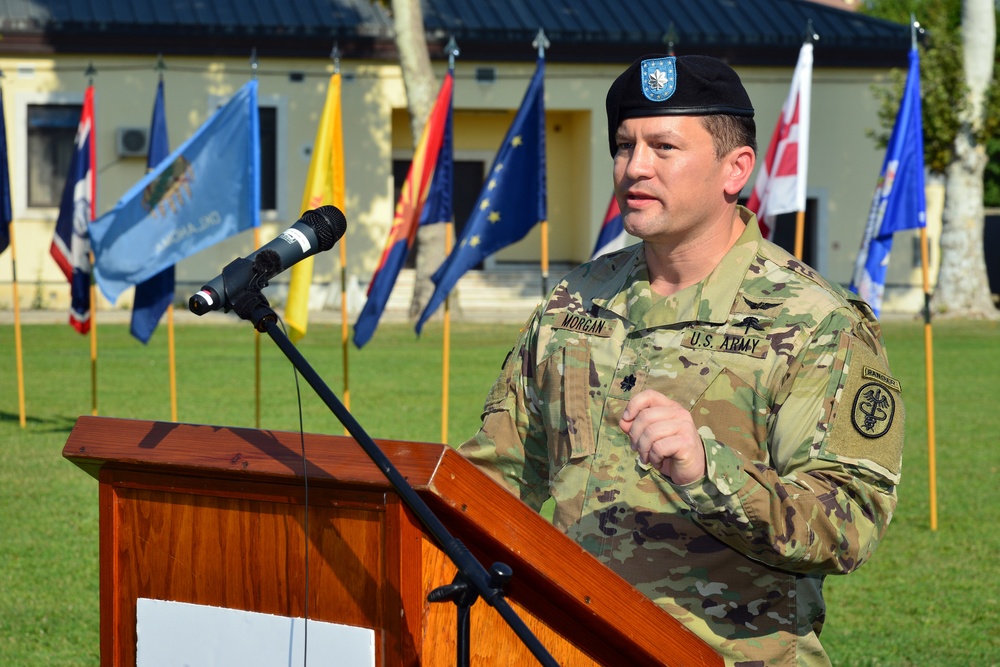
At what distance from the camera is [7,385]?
16.0m

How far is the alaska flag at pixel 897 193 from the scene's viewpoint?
9688 mm

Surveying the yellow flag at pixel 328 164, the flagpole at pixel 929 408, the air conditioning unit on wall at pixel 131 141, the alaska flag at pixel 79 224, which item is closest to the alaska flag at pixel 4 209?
the alaska flag at pixel 79 224

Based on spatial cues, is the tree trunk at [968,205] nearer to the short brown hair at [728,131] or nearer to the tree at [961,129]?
the tree at [961,129]

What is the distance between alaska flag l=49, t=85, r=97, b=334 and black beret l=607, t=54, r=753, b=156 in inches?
436

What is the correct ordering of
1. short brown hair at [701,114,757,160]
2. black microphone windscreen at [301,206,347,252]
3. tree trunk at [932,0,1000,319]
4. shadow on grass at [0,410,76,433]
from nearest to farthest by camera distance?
black microphone windscreen at [301,206,347,252] < short brown hair at [701,114,757,160] < shadow on grass at [0,410,76,433] < tree trunk at [932,0,1000,319]

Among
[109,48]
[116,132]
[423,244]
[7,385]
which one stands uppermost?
[109,48]

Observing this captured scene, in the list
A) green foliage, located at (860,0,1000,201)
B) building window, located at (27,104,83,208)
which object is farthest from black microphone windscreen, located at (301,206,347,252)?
building window, located at (27,104,83,208)

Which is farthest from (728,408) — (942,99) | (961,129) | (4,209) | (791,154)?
(961,129)

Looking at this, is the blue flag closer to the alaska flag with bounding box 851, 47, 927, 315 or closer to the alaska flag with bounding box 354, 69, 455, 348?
the alaska flag with bounding box 354, 69, 455, 348

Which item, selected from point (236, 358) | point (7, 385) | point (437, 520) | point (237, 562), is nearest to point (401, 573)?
point (437, 520)

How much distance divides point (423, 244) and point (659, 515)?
23.4 meters

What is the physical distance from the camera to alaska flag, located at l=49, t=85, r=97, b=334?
13.1 metres

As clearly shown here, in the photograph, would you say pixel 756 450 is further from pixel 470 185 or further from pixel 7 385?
pixel 470 185

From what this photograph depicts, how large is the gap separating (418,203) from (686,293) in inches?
361
